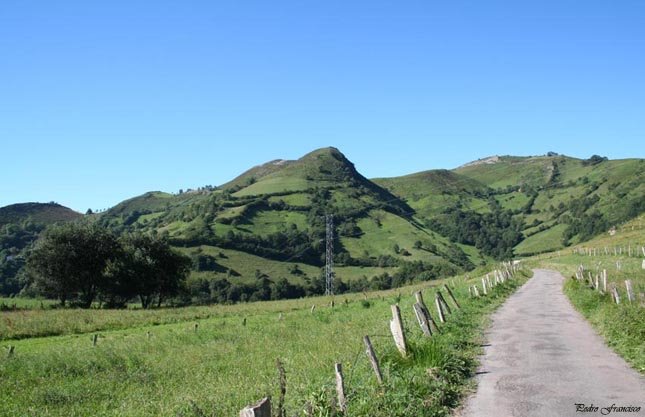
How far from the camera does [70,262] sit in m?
77.5

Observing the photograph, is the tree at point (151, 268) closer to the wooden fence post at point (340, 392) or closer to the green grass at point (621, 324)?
the green grass at point (621, 324)

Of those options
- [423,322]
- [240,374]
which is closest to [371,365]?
[423,322]

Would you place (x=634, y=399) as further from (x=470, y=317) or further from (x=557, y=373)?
(x=470, y=317)

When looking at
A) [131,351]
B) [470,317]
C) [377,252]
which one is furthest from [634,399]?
[377,252]

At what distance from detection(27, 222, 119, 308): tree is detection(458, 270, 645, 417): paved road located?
70.9 metres

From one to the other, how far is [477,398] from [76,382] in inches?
563

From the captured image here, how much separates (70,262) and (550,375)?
77121 millimetres

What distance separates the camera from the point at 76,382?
18875 millimetres

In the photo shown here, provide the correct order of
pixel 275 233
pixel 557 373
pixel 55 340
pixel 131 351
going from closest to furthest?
pixel 557 373
pixel 131 351
pixel 55 340
pixel 275 233

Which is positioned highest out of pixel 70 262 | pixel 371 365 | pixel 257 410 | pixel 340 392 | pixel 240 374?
pixel 70 262

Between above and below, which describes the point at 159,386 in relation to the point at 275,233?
below

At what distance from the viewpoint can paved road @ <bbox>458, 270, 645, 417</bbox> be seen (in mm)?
10125

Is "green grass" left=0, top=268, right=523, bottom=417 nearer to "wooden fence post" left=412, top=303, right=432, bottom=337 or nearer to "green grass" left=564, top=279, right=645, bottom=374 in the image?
"wooden fence post" left=412, top=303, right=432, bottom=337

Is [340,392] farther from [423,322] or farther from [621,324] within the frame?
[621,324]
